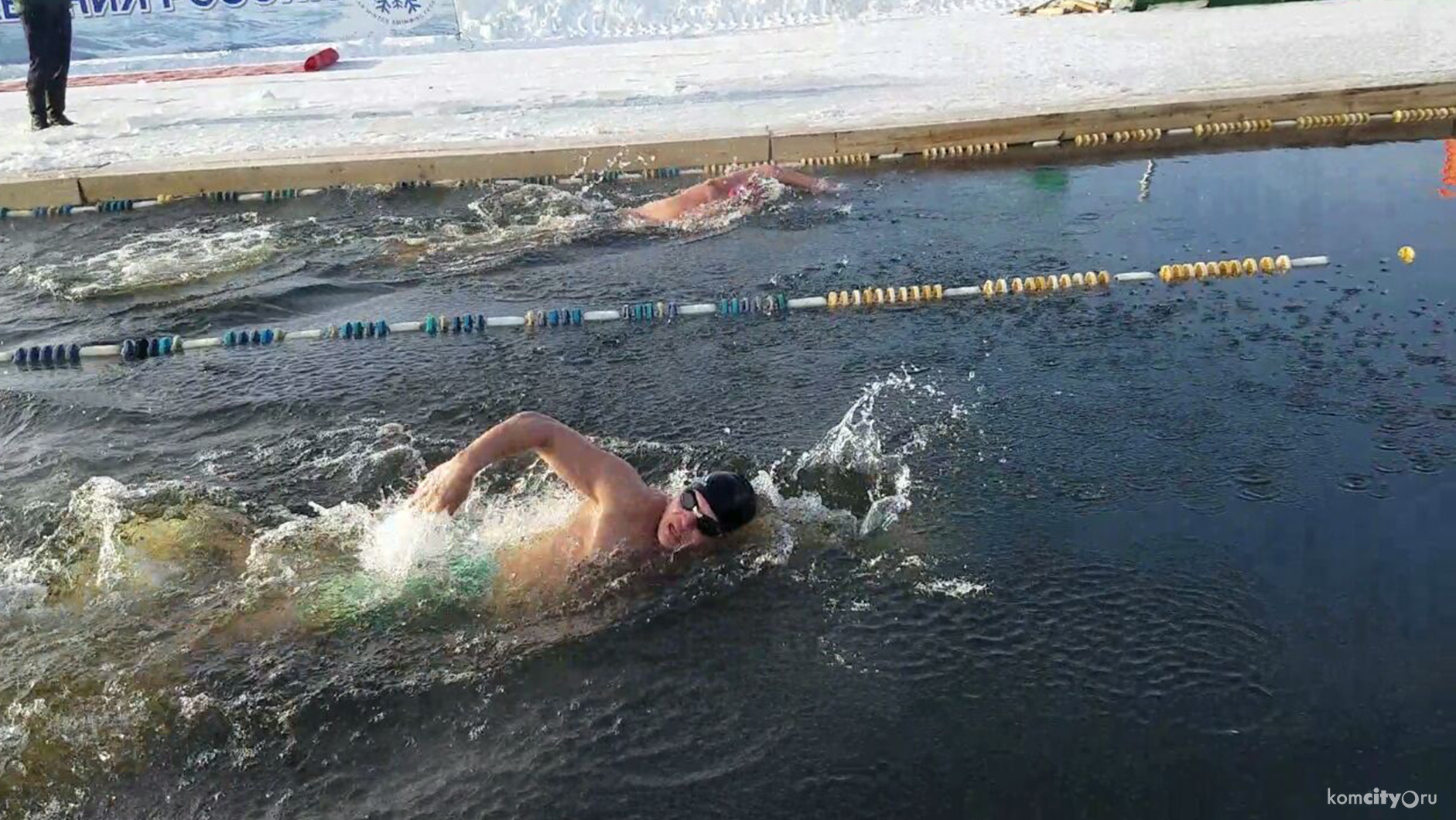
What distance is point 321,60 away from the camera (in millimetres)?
14320

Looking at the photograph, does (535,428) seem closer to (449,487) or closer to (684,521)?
(449,487)

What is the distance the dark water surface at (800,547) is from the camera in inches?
135

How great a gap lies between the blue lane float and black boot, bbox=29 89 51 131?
19.1 ft

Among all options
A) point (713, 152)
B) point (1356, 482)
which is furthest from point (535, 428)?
point (713, 152)

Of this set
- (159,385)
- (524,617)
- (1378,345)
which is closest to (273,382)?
(159,385)

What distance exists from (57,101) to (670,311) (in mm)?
8098

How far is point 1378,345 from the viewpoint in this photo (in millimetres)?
5750

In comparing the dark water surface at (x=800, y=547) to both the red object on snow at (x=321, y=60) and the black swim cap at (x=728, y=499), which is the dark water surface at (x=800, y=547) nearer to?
the black swim cap at (x=728, y=499)

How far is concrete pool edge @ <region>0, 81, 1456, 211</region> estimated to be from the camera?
9297mm

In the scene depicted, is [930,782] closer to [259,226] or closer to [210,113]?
[259,226]

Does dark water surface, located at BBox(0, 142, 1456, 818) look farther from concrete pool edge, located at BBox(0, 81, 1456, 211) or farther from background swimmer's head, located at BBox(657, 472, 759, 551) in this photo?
concrete pool edge, located at BBox(0, 81, 1456, 211)

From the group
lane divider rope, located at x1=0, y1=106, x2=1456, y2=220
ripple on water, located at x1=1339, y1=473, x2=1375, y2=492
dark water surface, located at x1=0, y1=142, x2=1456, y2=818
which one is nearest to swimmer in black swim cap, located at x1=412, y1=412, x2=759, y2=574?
dark water surface, located at x1=0, y1=142, x2=1456, y2=818

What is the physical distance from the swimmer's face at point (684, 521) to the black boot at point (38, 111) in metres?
10.0

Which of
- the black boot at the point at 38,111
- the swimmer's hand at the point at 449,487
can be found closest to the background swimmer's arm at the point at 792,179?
the swimmer's hand at the point at 449,487
